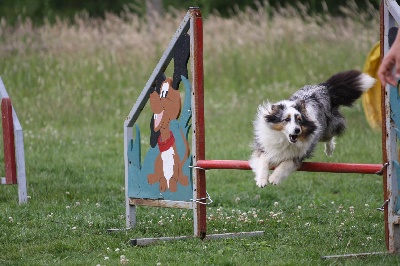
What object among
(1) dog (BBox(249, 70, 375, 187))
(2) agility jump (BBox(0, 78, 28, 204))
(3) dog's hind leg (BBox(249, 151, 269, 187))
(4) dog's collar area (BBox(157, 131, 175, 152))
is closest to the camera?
(1) dog (BBox(249, 70, 375, 187))

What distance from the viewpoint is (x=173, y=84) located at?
652 centimetres

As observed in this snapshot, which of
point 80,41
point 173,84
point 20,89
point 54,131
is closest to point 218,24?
point 80,41

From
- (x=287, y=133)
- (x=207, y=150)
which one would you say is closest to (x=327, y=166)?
(x=287, y=133)

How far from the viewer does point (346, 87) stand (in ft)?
22.5

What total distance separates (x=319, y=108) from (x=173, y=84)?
1.21 meters

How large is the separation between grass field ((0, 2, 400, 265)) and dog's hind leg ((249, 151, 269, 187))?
0.47m

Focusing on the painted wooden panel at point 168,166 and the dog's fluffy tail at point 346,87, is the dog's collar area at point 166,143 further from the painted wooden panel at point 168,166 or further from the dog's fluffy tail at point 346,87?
the dog's fluffy tail at point 346,87

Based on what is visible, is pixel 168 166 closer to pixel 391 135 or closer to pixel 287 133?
pixel 287 133

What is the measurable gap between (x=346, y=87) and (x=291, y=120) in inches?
39.5

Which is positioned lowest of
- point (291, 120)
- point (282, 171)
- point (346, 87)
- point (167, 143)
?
point (282, 171)

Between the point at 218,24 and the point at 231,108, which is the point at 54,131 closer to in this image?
the point at 231,108

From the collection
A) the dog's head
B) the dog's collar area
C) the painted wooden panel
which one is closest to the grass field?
the painted wooden panel

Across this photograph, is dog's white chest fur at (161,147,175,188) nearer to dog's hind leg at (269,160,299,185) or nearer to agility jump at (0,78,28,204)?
dog's hind leg at (269,160,299,185)

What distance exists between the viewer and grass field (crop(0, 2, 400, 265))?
600 cm
